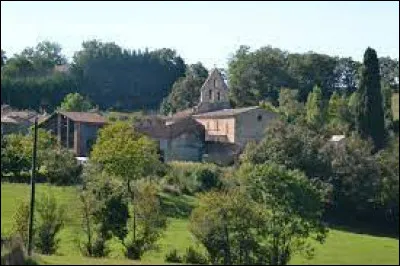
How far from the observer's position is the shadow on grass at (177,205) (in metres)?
33.8

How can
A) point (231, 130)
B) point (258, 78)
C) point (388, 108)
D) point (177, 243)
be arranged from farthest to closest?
point (258, 78), point (231, 130), point (177, 243), point (388, 108)

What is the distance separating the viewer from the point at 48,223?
64.5 feet

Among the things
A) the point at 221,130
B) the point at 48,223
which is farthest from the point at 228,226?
the point at 221,130

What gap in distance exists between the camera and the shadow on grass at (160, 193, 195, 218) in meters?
33.8

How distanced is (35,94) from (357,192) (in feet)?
164

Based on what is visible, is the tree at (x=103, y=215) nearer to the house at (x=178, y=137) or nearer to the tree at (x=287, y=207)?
the tree at (x=287, y=207)

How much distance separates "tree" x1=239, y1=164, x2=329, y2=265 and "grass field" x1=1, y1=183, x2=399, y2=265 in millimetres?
549

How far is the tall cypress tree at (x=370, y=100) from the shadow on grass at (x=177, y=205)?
16.6 m

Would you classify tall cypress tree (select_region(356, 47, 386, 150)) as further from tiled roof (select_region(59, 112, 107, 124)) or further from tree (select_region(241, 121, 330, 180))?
tiled roof (select_region(59, 112, 107, 124))

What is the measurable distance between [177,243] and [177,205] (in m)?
11.1

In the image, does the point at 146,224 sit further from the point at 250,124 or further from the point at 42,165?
the point at 250,124

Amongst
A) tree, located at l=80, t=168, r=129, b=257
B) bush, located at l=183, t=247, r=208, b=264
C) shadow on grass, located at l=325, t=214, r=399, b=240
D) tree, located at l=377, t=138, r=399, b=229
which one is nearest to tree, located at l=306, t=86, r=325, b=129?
tree, located at l=80, t=168, r=129, b=257

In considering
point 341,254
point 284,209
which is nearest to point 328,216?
point 284,209

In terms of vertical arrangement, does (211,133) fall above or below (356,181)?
above
